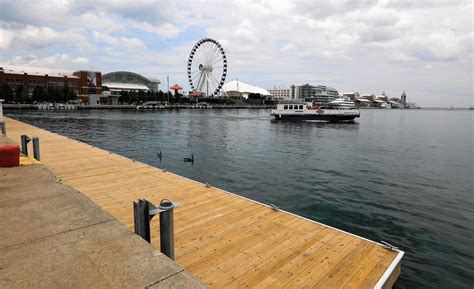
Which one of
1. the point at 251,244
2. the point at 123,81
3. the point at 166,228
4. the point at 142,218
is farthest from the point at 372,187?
the point at 123,81

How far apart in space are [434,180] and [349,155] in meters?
8.81

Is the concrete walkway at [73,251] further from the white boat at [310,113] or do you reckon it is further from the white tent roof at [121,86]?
the white tent roof at [121,86]

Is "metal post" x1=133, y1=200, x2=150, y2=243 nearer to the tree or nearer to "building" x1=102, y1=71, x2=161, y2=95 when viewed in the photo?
the tree

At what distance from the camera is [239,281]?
5352 mm

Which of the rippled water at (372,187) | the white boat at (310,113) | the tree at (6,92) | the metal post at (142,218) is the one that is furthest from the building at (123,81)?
the metal post at (142,218)

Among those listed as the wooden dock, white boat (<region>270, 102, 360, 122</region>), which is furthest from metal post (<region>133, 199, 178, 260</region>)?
white boat (<region>270, 102, 360, 122</region>)

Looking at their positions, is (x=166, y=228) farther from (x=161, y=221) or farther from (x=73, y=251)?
(x=73, y=251)

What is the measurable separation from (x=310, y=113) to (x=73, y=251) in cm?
6845

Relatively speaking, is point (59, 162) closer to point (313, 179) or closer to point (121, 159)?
point (121, 159)

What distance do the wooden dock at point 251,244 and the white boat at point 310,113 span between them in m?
61.4

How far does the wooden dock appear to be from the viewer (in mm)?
5609

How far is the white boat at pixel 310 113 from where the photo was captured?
225ft

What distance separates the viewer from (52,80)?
13175 cm

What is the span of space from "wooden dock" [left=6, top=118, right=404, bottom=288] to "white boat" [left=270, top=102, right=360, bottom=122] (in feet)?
201
